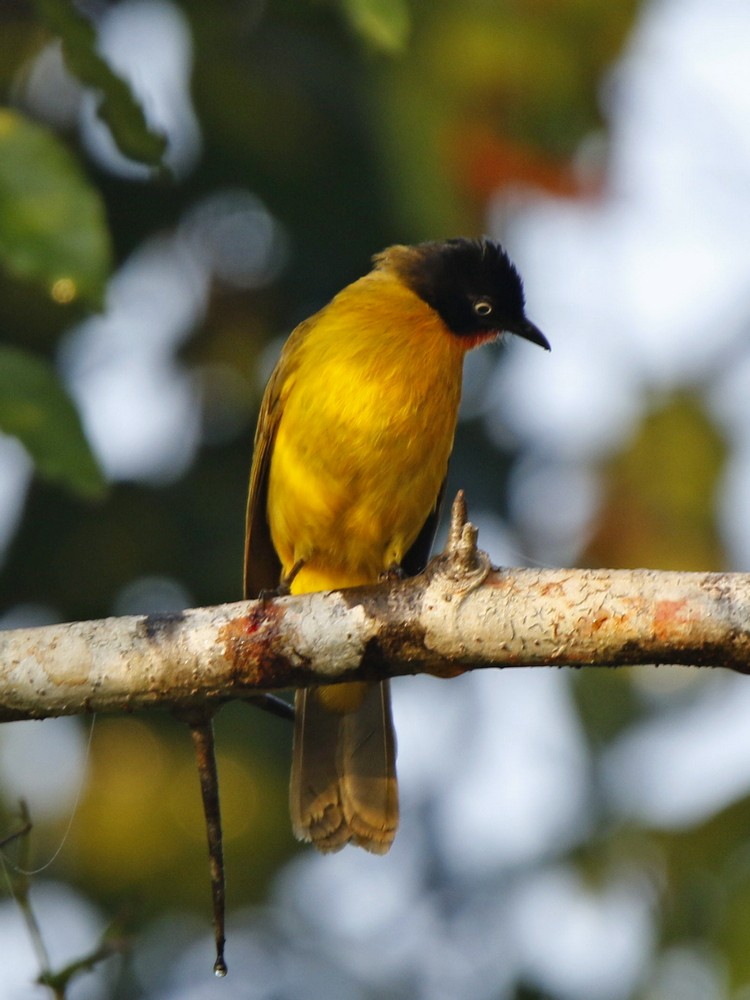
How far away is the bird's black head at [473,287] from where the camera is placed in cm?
441

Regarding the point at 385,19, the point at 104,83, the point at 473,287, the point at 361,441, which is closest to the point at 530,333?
the point at 473,287

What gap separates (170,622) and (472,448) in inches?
124

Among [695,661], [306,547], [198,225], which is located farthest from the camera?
[198,225]

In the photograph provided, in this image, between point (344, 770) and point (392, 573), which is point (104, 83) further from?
point (344, 770)

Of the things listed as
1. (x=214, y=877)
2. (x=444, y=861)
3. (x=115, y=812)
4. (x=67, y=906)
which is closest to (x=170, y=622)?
(x=214, y=877)

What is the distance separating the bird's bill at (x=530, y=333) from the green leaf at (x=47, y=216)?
182cm

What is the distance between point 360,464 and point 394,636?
112 cm

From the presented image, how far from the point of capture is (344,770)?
4.07 m

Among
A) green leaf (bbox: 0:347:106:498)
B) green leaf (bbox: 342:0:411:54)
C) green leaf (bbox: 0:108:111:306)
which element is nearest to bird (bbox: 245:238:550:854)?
green leaf (bbox: 0:347:106:498)

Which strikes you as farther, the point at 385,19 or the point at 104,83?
the point at 104,83

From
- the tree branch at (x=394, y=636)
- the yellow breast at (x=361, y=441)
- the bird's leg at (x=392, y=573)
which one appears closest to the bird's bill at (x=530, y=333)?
the yellow breast at (x=361, y=441)

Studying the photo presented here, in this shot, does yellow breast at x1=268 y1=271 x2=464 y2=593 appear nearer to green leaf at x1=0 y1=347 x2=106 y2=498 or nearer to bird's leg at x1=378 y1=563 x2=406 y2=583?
bird's leg at x1=378 y1=563 x2=406 y2=583

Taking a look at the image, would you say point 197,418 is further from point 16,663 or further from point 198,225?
point 16,663

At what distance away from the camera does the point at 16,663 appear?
278 centimetres
